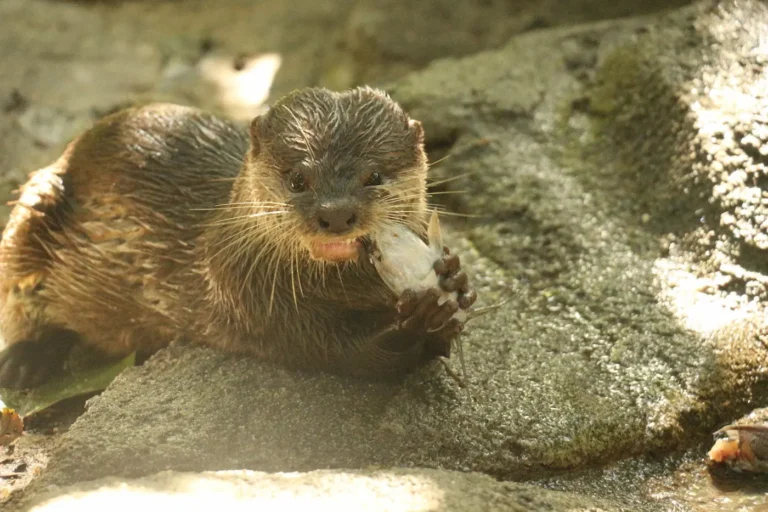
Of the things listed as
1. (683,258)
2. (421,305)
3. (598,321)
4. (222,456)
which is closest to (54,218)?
(222,456)

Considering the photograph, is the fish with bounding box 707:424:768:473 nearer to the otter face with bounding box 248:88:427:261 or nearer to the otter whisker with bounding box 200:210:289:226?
the otter face with bounding box 248:88:427:261

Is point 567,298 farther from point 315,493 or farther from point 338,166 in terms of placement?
point 315,493

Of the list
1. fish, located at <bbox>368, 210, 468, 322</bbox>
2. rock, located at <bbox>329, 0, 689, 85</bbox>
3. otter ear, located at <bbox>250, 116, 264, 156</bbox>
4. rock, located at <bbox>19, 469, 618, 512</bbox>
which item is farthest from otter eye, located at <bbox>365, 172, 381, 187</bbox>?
rock, located at <bbox>329, 0, 689, 85</bbox>

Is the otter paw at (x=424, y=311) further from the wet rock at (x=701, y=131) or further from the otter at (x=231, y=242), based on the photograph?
the wet rock at (x=701, y=131)

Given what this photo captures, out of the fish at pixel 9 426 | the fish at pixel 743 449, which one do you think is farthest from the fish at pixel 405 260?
the fish at pixel 9 426

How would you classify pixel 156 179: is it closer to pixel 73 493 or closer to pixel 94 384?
pixel 94 384

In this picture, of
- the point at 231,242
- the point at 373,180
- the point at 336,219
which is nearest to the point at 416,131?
the point at 373,180

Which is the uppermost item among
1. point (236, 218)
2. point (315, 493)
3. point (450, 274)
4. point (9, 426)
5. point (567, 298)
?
point (236, 218)
